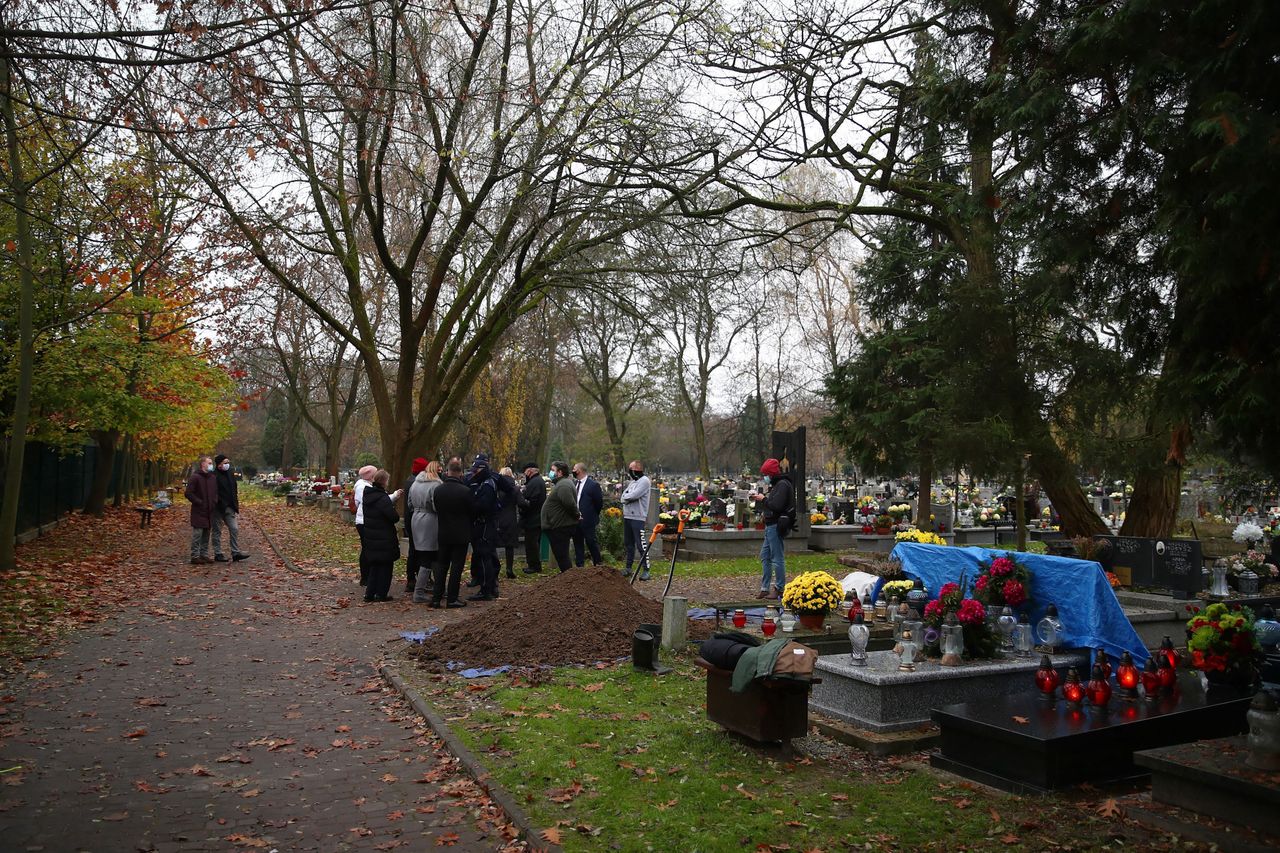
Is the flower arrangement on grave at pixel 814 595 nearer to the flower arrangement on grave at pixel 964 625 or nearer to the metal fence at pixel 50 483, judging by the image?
the flower arrangement on grave at pixel 964 625

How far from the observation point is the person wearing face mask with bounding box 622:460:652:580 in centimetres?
1652

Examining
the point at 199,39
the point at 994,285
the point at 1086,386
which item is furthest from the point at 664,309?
the point at 199,39

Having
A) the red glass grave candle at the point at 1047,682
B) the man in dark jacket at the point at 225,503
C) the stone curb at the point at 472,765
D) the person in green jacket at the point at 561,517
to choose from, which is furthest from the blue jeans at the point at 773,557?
the man in dark jacket at the point at 225,503

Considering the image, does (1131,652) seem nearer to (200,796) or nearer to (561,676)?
(561,676)

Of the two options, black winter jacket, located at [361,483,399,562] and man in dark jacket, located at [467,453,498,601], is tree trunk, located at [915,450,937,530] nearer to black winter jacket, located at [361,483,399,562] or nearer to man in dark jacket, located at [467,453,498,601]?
man in dark jacket, located at [467,453,498,601]

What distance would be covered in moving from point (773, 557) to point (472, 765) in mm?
8800

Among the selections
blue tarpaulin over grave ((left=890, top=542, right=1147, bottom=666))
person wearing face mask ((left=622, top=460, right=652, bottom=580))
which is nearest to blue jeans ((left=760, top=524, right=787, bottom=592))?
person wearing face mask ((left=622, top=460, right=652, bottom=580))

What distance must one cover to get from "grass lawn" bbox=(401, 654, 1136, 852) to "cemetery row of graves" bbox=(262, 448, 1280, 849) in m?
0.19

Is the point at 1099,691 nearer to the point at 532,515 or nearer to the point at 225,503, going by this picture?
the point at 532,515

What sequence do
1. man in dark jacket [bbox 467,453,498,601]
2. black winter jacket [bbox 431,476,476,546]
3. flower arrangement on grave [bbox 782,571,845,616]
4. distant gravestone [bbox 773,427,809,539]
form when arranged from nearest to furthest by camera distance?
flower arrangement on grave [bbox 782,571,845,616], black winter jacket [bbox 431,476,476,546], man in dark jacket [bbox 467,453,498,601], distant gravestone [bbox 773,427,809,539]

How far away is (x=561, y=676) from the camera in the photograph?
9188mm

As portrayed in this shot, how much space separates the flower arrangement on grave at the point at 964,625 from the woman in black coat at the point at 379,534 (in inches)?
325

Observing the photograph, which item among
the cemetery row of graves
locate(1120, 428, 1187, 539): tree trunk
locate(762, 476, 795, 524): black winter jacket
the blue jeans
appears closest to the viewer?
the cemetery row of graves

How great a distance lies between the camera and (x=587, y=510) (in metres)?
16.8
